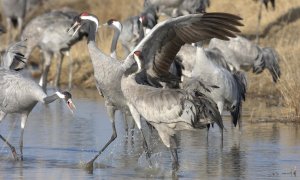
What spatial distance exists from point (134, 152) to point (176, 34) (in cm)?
148

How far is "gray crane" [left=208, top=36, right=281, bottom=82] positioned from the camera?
47.0 ft

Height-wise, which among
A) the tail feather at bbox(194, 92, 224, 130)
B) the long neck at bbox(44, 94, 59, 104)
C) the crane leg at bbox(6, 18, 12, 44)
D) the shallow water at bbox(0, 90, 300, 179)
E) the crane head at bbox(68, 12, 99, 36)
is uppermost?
the crane leg at bbox(6, 18, 12, 44)

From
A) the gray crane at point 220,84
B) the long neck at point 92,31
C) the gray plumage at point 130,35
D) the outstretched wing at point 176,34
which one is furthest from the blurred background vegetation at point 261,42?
the long neck at point 92,31

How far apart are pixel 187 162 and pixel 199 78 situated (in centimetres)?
186

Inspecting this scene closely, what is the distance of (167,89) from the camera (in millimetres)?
8695

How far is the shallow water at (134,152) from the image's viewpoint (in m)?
8.39

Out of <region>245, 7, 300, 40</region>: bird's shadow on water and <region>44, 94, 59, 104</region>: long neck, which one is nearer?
<region>44, 94, 59, 104</region>: long neck

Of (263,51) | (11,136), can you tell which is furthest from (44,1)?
(11,136)

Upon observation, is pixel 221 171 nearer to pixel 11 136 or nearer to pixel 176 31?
pixel 176 31

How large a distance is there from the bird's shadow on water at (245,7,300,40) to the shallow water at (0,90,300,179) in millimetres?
7064

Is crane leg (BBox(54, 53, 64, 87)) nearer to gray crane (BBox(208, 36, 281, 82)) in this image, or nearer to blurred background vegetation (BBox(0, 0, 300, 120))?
blurred background vegetation (BBox(0, 0, 300, 120))

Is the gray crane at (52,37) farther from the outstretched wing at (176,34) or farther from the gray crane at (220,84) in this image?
the outstretched wing at (176,34)

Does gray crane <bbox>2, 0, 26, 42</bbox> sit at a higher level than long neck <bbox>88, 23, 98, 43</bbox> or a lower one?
higher

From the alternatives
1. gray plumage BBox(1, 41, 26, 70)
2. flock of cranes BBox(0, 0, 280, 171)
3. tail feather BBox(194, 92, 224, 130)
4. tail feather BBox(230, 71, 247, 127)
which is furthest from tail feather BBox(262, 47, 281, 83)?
tail feather BBox(194, 92, 224, 130)
